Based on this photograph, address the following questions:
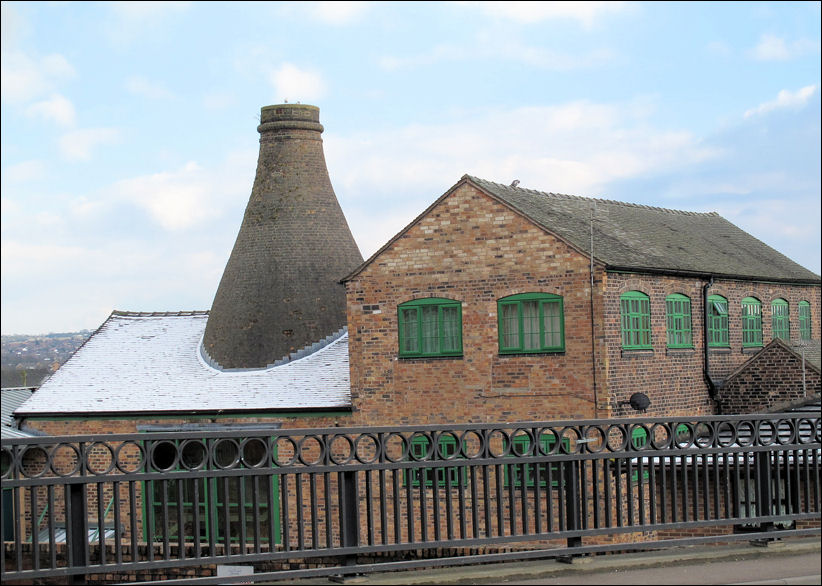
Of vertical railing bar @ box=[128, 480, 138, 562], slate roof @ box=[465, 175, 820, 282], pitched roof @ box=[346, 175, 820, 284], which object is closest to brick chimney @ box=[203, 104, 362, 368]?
pitched roof @ box=[346, 175, 820, 284]

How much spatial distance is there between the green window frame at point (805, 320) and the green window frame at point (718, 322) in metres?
5.49

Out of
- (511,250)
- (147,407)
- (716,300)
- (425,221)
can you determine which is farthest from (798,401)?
(147,407)

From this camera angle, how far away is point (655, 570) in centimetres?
850

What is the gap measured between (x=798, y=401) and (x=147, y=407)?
57.4 ft

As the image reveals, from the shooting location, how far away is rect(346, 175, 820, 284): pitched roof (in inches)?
1096

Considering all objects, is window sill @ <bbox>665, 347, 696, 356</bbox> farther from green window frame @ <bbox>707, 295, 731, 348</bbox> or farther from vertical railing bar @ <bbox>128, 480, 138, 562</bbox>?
vertical railing bar @ <bbox>128, 480, 138, 562</bbox>

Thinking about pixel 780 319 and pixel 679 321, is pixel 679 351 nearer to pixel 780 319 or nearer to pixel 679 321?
pixel 679 321

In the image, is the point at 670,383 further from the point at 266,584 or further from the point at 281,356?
the point at 266,584

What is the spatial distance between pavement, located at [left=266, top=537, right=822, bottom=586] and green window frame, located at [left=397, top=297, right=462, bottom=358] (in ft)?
63.1

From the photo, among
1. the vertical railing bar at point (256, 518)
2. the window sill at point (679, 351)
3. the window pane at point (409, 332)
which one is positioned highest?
the window pane at point (409, 332)

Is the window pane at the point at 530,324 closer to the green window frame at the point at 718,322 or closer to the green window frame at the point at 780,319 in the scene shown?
the green window frame at the point at 718,322

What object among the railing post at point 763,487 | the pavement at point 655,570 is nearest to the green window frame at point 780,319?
the railing post at point 763,487

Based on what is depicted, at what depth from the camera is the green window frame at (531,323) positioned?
27094mm

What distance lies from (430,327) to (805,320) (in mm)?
14147
